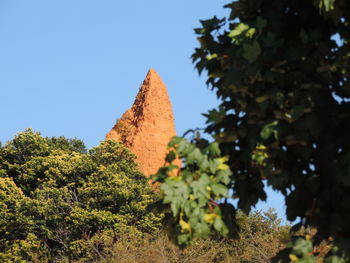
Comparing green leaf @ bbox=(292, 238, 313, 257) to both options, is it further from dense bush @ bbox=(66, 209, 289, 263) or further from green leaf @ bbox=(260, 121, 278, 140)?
dense bush @ bbox=(66, 209, 289, 263)

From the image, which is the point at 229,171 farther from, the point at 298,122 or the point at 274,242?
the point at 274,242

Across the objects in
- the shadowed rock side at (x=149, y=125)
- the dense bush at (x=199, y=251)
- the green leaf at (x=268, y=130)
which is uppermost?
the shadowed rock side at (x=149, y=125)

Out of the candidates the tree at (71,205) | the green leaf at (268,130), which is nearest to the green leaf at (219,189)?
the green leaf at (268,130)

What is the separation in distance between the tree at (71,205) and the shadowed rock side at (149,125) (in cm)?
1490

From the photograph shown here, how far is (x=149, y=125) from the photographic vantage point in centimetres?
6131

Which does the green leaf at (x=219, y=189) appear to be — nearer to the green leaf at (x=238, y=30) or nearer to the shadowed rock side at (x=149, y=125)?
the green leaf at (x=238, y=30)

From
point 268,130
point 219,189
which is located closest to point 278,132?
point 268,130

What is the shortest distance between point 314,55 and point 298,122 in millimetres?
872

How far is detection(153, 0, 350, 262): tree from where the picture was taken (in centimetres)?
743

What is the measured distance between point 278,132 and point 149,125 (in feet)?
177

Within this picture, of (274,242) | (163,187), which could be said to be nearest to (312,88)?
(163,187)

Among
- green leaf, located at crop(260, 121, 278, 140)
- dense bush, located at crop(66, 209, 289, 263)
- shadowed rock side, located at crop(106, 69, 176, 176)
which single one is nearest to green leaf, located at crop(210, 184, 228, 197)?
green leaf, located at crop(260, 121, 278, 140)

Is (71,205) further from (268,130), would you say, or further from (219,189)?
(268,130)

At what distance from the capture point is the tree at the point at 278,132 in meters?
7.43
